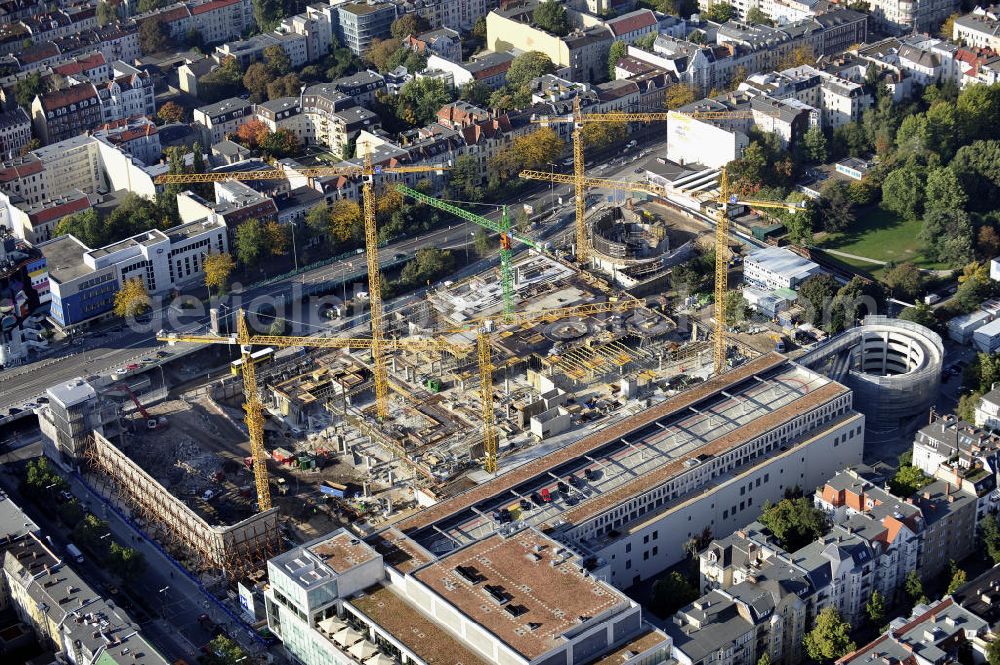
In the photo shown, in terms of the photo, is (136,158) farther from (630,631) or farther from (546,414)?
(630,631)

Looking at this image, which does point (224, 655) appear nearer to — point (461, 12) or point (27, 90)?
point (27, 90)

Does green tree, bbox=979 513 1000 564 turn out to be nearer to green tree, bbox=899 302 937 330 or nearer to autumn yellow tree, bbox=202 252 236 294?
green tree, bbox=899 302 937 330

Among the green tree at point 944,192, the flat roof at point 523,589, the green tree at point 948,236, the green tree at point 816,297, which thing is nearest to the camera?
the flat roof at point 523,589

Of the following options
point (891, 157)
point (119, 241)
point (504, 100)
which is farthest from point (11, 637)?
point (891, 157)

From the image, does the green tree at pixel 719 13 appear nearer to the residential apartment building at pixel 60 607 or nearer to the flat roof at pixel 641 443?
the flat roof at pixel 641 443

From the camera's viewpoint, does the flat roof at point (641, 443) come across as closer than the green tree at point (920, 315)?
Yes

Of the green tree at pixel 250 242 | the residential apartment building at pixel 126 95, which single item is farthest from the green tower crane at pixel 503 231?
the residential apartment building at pixel 126 95
